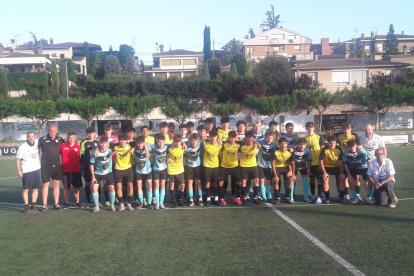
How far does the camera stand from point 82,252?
17.2ft

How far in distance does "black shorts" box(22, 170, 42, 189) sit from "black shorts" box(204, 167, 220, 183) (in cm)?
360

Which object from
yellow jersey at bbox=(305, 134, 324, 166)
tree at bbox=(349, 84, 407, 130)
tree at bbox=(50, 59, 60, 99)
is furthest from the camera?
tree at bbox=(50, 59, 60, 99)

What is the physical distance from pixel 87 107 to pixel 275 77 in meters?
22.2

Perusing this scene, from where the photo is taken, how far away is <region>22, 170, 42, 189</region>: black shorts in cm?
782

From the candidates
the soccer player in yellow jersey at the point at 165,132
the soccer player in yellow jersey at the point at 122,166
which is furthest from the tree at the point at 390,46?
the soccer player in yellow jersey at the point at 122,166

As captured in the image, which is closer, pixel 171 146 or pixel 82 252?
pixel 82 252

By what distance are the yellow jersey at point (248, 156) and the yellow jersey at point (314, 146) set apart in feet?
4.43

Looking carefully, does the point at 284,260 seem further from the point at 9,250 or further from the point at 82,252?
the point at 9,250

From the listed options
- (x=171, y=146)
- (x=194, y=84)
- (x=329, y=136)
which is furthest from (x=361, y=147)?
(x=194, y=84)

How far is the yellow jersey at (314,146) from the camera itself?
27.5 ft

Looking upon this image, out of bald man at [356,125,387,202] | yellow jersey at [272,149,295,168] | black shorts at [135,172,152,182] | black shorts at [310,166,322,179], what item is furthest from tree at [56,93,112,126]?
bald man at [356,125,387,202]

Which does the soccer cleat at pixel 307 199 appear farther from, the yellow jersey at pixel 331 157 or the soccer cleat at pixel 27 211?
the soccer cleat at pixel 27 211

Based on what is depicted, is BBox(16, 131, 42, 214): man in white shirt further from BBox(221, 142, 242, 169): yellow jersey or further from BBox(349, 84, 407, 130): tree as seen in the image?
BBox(349, 84, 407, 130): tree

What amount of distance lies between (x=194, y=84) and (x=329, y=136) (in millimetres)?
A: 38217
